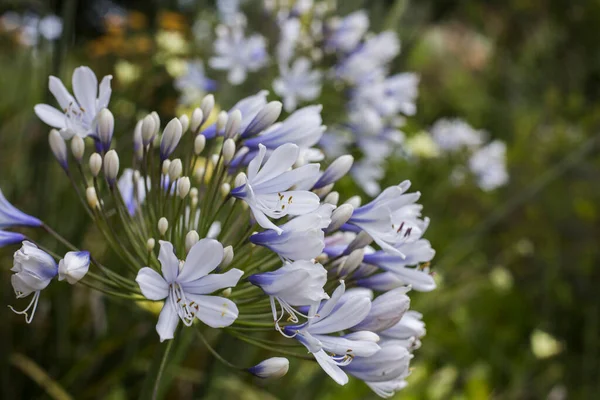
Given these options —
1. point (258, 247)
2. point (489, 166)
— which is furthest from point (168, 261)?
point (489, 166)

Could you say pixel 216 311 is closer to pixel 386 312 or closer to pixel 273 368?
pixel 273 368

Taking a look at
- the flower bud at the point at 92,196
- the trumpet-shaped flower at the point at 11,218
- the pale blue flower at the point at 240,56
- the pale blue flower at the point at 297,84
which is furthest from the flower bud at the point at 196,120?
the pale blue flower at the point at 240,56

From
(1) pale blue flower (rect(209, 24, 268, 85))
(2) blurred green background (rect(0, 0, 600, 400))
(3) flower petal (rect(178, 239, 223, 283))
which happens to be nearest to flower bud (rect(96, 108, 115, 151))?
(3) flower petal (rect(178, 239, 223, 283))

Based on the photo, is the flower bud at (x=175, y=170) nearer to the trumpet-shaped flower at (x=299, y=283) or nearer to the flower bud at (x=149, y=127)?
the flower bud at (x=149, y=127)

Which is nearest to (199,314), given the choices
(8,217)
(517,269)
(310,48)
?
(8,217)

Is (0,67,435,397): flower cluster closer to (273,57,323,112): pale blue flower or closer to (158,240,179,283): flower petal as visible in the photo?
(158,240,179,283): flower petal

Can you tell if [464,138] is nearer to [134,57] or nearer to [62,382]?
[134,57]
